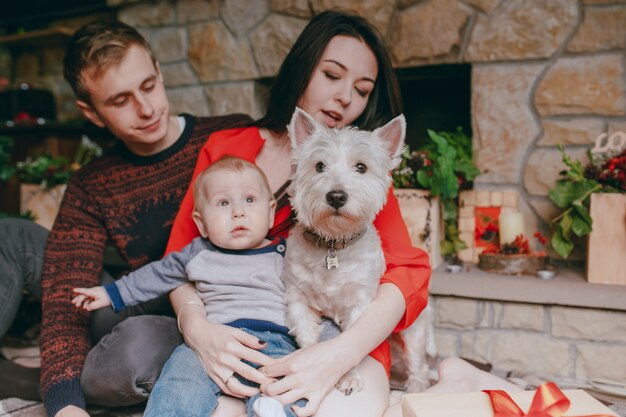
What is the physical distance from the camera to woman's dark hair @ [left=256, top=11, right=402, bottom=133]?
1524 mm

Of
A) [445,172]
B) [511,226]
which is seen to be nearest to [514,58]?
[445,172]

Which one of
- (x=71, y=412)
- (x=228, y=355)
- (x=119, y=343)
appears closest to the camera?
(x=228, y=355)

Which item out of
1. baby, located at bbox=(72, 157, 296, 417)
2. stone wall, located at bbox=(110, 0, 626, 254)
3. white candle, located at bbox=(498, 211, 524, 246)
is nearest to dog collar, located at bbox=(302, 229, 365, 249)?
baby, located at bbox=(72, 157, 296, 417)

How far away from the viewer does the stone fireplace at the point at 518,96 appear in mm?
1959

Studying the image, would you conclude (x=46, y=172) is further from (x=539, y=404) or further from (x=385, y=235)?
(x=539, y=404)

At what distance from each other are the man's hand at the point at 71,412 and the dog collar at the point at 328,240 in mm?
751

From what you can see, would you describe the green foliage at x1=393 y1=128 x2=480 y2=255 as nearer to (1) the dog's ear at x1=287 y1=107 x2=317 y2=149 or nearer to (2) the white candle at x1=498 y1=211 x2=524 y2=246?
(2) the white candle at x1=498 y1=211 x2=524 y2=246

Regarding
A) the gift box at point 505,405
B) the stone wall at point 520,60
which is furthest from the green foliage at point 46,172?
the gift box at point 505,405

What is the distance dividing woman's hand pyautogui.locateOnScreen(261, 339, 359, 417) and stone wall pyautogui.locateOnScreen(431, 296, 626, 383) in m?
1.06

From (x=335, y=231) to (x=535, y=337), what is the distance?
128cm

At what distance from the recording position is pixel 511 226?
2.14 m

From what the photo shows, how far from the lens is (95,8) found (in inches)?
128

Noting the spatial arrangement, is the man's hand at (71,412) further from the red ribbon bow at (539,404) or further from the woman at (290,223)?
the red ribbon bow at (539,404)

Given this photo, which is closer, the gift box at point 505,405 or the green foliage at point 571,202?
the gift box at point 505,405
